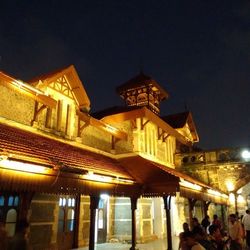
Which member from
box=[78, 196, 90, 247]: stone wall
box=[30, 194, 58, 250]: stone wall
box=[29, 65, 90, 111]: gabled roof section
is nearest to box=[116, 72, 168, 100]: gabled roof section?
box=[29, 65, 90, 111]: gabled roof section

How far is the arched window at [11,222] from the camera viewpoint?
890cm

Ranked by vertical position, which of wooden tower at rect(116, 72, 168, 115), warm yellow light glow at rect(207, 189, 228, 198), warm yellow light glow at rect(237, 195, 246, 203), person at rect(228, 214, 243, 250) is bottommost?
person at rect(228, 214, 243, 250)


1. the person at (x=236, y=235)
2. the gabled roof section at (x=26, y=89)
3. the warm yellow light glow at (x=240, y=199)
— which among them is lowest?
the person at (x=236, y=235)

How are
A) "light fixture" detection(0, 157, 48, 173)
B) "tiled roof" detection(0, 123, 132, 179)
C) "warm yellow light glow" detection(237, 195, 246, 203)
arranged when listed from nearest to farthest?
"light fixture" detection(0, 157, 48, 173) → "tiled roof" detection(0, 123, 132, 179) → "warm yellow light glow" detection(237, 195, 246, 203)

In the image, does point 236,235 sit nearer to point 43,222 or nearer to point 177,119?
point 43,222

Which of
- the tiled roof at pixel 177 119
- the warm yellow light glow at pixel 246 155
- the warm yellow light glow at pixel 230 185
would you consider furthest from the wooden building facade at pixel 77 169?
the warm yellow light glow at pixel 246 155

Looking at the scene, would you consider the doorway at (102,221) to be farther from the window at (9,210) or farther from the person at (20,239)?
the person at (20,239)

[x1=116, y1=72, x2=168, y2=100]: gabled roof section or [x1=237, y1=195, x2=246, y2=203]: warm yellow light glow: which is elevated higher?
[x1=116, y1=72, x2=168, y2=100]: gabled roof section

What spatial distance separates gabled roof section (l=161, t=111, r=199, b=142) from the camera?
18.4 metres

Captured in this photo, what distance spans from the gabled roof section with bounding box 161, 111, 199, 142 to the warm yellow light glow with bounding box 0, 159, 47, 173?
13.3 metres

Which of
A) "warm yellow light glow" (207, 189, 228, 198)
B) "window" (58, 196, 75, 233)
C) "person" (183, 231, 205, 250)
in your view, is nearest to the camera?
"person" (183, 231, 205, 250)

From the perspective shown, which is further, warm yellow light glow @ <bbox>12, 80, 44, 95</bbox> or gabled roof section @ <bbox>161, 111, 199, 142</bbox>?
gabled roof section @ <bbox>161, 111, 199, 142</bbox>

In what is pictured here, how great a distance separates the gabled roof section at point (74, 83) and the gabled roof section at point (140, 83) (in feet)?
24.3

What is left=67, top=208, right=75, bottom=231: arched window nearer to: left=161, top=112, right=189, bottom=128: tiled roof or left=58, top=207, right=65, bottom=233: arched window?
left=58, top=207, right=65, bottom=233: arched window
